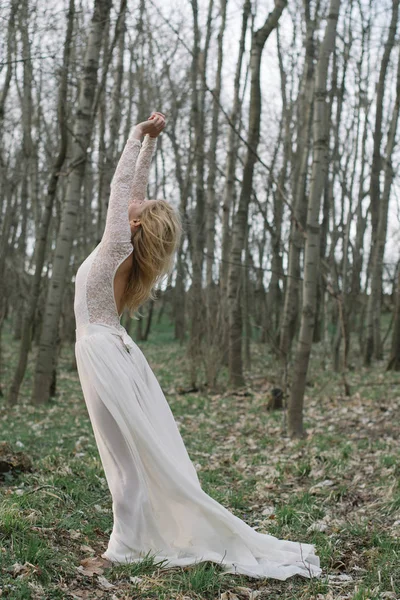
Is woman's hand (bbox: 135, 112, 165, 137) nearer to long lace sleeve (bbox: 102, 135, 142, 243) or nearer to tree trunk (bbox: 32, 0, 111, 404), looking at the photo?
long lace sleeve (bbox: 102, 135, 142, 243)

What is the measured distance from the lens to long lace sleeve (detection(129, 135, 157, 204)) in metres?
4.94

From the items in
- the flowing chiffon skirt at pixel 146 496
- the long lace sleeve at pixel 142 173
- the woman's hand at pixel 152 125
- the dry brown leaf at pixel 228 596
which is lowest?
the dry brown leaf at pixel 228 596

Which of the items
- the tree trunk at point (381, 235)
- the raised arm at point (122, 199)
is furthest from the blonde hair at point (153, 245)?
the tree trunk at point (381, 235)

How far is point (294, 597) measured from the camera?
4.09 metres

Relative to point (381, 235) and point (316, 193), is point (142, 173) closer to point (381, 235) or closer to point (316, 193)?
point (316, 193)

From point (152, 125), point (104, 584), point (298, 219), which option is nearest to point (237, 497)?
point (104, 584)

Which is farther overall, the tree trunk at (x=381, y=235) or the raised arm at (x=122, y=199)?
the tree trunk at (x=381, y=235)

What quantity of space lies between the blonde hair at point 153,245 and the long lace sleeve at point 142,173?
0.80ft

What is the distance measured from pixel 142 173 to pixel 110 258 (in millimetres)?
911

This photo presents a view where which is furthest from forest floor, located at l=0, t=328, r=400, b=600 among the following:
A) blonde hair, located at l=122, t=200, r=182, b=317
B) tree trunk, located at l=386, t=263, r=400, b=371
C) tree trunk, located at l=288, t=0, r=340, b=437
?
tree trunk, located at l=386, t=263, r=400, b=371

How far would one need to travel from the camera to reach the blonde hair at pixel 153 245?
4539 millimetres

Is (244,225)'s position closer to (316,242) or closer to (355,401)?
(355,401)

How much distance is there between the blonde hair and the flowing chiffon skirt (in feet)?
1.37

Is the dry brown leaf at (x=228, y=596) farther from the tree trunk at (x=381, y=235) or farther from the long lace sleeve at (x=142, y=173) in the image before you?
the tree trunk at (x=381, y=235)
